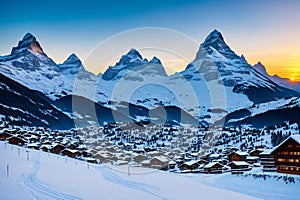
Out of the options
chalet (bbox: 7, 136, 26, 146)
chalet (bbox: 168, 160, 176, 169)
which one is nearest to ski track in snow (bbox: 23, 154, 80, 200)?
chalet (bbox: 168, 160, 176, 169)

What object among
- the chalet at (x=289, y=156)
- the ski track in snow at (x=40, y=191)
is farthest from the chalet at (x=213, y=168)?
the ski track in snow at (x=40, y=191)

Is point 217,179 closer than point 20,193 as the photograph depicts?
No

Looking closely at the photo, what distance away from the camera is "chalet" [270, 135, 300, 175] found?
5656cm

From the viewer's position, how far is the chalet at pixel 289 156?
56.6 meters

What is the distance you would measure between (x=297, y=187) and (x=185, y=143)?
14032 cm

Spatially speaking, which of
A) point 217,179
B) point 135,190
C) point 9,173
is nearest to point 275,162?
point 217,179

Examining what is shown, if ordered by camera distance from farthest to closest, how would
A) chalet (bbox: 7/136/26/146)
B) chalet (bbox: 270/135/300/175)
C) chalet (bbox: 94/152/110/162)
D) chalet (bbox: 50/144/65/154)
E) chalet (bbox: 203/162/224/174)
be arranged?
1. chalet (bbox: 94/152/110/162)
2. chalet (bbox: 50/144/65/154)
3. chalet (bbox: 7/136/26/146)
4. chalet (bbox: 203/162/224/174)
5. chalet (bbox: 270/135/300/175)

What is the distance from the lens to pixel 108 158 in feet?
345

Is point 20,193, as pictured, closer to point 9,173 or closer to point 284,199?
point 9,173

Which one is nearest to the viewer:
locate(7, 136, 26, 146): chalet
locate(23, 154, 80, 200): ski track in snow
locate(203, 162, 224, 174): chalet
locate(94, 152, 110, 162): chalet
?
locate(23, 154, 80, 200): ski track in snow

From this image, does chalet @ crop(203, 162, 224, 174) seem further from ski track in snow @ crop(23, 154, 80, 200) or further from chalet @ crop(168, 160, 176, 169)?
ski track in snow @ crop(23, 154, 80, 200)

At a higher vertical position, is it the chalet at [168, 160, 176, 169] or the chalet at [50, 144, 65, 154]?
the chalet at [50, 144, 65, 154]

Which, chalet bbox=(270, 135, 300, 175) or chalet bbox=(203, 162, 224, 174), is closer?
chalet bbox=(270, 135, 300, 175)

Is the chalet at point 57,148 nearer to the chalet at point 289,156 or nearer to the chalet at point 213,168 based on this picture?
the chalet at point 213,168
